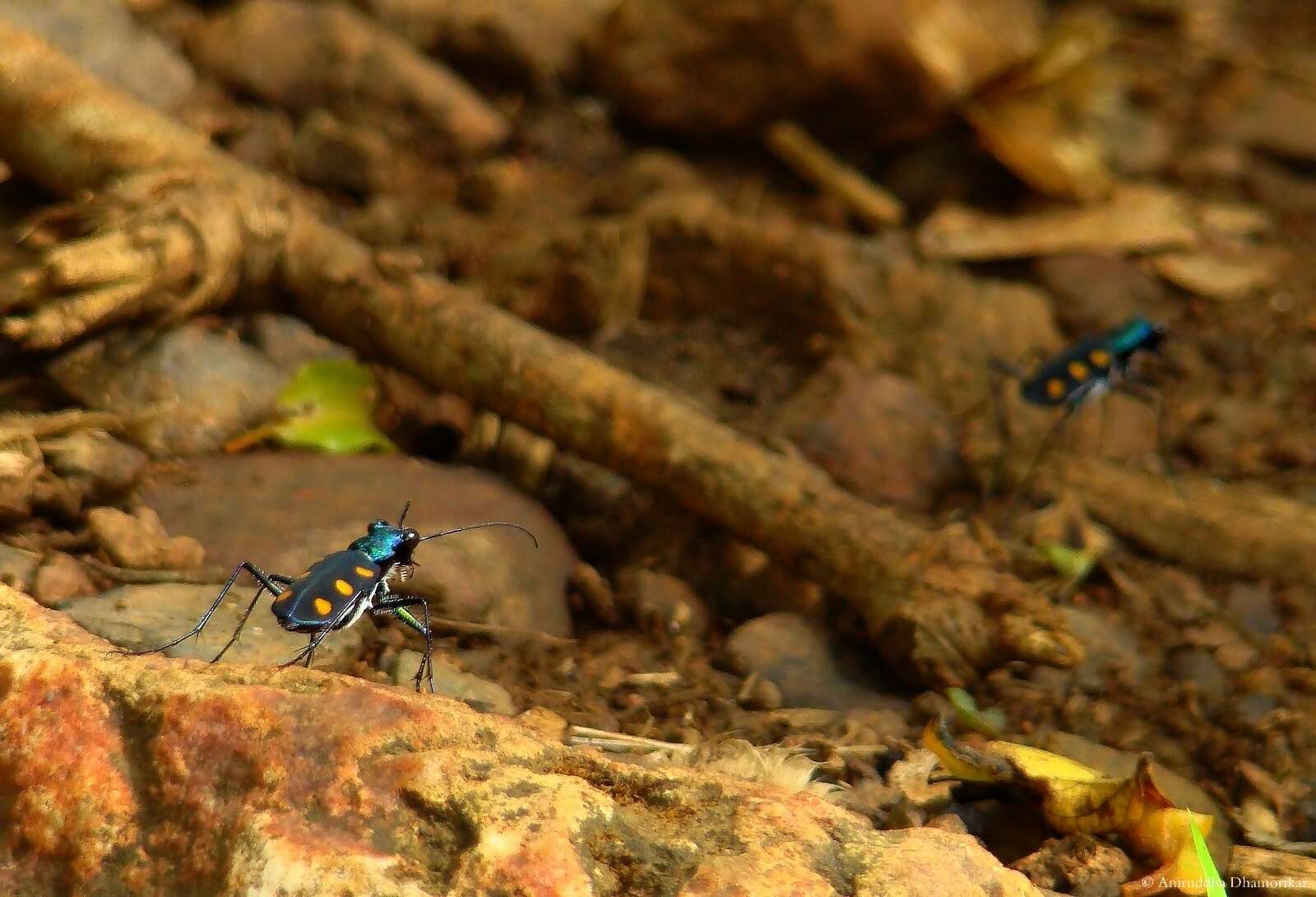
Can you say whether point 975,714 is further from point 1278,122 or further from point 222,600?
point 1278,122

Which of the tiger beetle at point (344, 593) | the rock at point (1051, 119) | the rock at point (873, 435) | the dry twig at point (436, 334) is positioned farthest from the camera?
the rock at point (1051, 119)

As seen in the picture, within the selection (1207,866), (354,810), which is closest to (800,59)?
(1207,866)

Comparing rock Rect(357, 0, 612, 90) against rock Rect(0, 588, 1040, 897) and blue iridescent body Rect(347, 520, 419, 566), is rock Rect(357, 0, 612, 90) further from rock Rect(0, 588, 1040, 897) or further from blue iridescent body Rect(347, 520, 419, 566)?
rock Rect(0, 588, 1040, 897)

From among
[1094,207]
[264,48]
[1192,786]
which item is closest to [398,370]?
[264,48]

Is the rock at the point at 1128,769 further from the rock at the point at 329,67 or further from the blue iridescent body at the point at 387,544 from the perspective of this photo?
the rock at the point at 329,67

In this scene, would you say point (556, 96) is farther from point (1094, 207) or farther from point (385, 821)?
point (385, 821)

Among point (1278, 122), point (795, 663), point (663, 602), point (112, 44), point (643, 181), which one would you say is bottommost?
point (663, 602)

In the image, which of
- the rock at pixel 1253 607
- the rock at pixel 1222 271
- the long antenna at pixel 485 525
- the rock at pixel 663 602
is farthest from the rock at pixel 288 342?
the rock at pixel 1222 271
